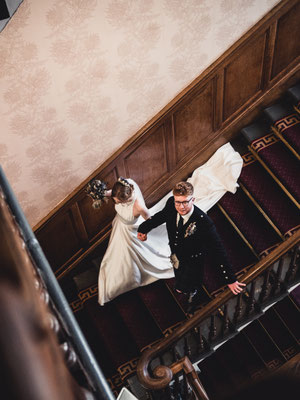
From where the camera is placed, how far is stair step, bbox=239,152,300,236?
4219 mm

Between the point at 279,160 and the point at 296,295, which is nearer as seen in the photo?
the point at 296,295

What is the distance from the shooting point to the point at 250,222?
4414 millimetres

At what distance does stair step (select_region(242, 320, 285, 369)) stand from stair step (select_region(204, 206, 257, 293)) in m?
0.75

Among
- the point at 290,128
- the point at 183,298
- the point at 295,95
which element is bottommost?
the point at 183,298

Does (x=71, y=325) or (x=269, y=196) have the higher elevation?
(x=269, y=196)

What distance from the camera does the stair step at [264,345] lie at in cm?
448

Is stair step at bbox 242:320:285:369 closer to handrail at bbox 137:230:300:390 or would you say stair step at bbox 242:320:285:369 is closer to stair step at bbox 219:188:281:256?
stair step at bbox 219:188:281:256

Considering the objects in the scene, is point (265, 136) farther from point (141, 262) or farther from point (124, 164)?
point (141, 262)

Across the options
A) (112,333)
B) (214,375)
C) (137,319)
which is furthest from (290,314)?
(112,333)

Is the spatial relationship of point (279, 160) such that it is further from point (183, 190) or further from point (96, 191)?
point (96, 191)

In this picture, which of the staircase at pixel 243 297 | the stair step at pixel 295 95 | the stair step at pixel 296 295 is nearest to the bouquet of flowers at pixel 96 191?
the staircase at pixel 243 297

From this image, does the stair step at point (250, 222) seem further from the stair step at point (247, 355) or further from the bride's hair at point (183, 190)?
the bride's hair at point (183, 190)

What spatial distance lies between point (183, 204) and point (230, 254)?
4.38 feet

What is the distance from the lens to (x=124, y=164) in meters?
4.36
